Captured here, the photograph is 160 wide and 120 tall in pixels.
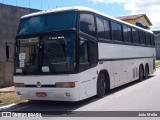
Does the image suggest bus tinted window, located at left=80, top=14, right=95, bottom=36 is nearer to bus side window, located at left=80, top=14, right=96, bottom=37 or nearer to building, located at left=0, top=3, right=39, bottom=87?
bus side window, located at left=80, top=14, right=96, bottom=37

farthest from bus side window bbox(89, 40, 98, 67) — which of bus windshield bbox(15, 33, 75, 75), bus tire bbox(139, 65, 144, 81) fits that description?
bus tire bbox(139, 65, 144, 81)

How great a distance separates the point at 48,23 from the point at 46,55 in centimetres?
118

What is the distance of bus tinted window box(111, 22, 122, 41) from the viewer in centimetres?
1429

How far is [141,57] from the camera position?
19.5 m

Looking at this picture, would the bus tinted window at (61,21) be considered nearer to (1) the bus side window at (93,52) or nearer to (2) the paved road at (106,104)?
(1) the bus side window at (93,52)

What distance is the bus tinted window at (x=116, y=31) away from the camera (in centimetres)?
1429

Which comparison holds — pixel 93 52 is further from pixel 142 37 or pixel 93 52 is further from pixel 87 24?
pixel 142 37

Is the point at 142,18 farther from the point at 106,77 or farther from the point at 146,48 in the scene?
the point at 106,77

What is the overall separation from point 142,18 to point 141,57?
4621 centimetres

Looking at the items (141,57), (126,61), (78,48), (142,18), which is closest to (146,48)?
(141,57)

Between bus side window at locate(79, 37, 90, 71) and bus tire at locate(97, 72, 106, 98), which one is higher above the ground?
bus side window at locate(79, 37, 90, 71)

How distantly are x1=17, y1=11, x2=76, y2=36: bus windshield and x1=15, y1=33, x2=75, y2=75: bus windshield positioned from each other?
31 cm

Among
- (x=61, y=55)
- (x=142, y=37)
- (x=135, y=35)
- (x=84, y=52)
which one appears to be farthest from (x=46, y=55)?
(x=142, y=37)

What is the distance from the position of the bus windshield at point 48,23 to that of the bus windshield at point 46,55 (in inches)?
12.3
